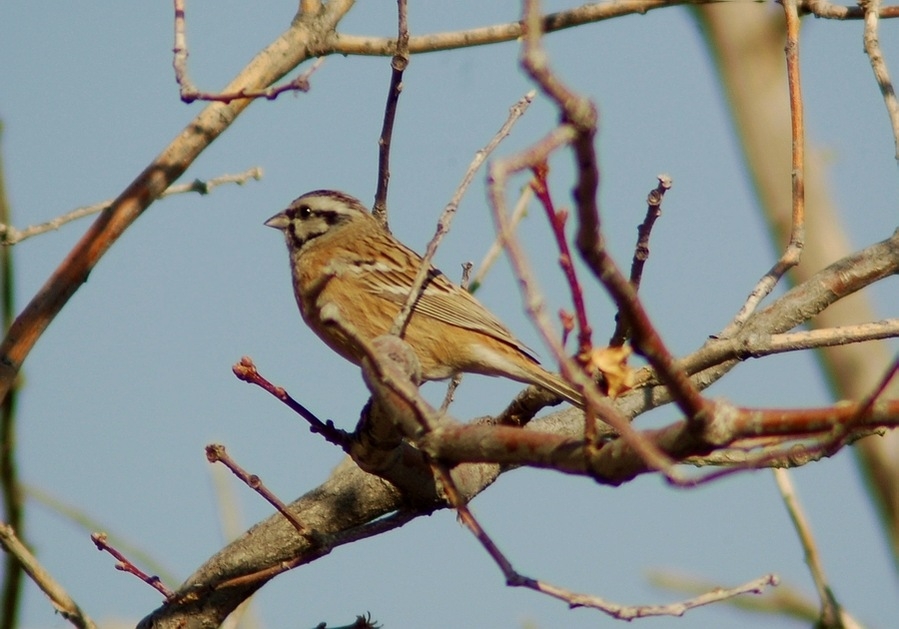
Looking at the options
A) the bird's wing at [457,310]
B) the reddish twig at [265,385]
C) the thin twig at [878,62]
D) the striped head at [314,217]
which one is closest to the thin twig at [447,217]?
the reddish twig at [265,385]

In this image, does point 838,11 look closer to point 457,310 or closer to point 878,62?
point 878,62

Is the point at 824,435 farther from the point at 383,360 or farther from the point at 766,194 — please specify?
the point at 766,194

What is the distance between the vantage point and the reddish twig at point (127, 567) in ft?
10.8

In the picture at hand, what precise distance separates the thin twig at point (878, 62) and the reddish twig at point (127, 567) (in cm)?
240

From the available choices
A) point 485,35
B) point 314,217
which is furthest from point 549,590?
point 314,217

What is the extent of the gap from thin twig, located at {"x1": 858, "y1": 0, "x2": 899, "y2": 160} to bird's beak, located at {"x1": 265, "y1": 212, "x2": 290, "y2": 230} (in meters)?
3.36

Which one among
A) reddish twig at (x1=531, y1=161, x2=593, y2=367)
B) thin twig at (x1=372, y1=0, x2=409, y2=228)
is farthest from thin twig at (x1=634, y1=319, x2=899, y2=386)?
thin twig at (x1=372, y1=0, x2=409, y2=228)

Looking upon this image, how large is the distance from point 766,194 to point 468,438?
458cm

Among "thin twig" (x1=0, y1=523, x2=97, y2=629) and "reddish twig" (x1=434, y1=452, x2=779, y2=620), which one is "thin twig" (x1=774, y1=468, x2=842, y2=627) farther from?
"thin twig" (x1=0, y1=523, x2=97, y2=629)

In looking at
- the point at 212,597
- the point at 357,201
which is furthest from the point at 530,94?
the point at 357,201

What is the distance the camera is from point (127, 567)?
3.28 meters

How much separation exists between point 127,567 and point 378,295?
7.81ft

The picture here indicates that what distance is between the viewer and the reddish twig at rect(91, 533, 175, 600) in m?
3.29

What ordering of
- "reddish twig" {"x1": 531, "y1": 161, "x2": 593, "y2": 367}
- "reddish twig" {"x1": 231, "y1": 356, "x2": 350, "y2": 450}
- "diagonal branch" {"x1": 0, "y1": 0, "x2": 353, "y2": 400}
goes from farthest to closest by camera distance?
"diagonal branch" {"x1": 0, "y1": 0, "x2": 353, "y2": 400}
"reddish twig" {"x1": 231, "y1": 356, "x2": 350, "y2": 450}
"reddish twig" {"x1": 531, "y1": 161, "x2": 593, "y2": 367}
